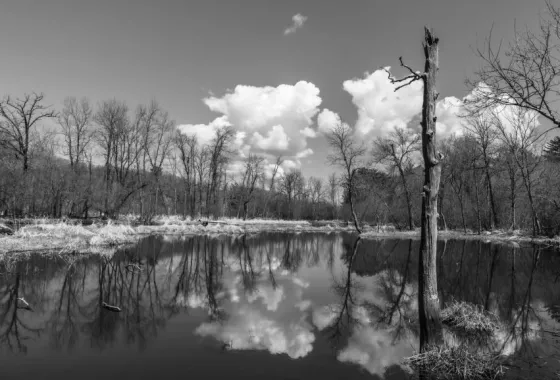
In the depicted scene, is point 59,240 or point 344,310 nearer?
point 344,310

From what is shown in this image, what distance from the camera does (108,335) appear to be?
21.4 ft

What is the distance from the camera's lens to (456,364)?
4.70m

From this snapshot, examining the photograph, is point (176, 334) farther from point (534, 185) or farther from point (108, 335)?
point (534, 185)

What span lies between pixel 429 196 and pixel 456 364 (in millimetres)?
2955

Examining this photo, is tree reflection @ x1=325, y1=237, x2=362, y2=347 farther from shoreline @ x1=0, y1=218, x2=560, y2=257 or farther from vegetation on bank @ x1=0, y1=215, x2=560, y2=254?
vegetation on bank @ x1=0, y1=215, x2=560, y2=254

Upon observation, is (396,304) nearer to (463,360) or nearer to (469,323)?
(469,323)

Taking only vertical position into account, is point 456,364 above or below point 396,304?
above

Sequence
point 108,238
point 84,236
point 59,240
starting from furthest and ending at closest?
point 108,238 < point 84,236 < point 59,240

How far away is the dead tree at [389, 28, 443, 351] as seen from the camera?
5836 mm

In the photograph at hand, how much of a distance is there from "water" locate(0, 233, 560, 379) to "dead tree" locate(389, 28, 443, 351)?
0.98 meters

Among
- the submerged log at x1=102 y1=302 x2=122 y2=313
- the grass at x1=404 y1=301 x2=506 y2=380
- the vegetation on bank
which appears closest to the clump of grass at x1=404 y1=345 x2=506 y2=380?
the grass at x1=404 y1=301 x2=506 y2=380

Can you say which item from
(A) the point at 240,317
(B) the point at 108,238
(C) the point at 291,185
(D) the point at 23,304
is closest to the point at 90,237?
(B) the point at 108,238

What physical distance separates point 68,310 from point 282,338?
588 cm

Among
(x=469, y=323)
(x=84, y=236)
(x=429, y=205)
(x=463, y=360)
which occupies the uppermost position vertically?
(x=429, y=205)
